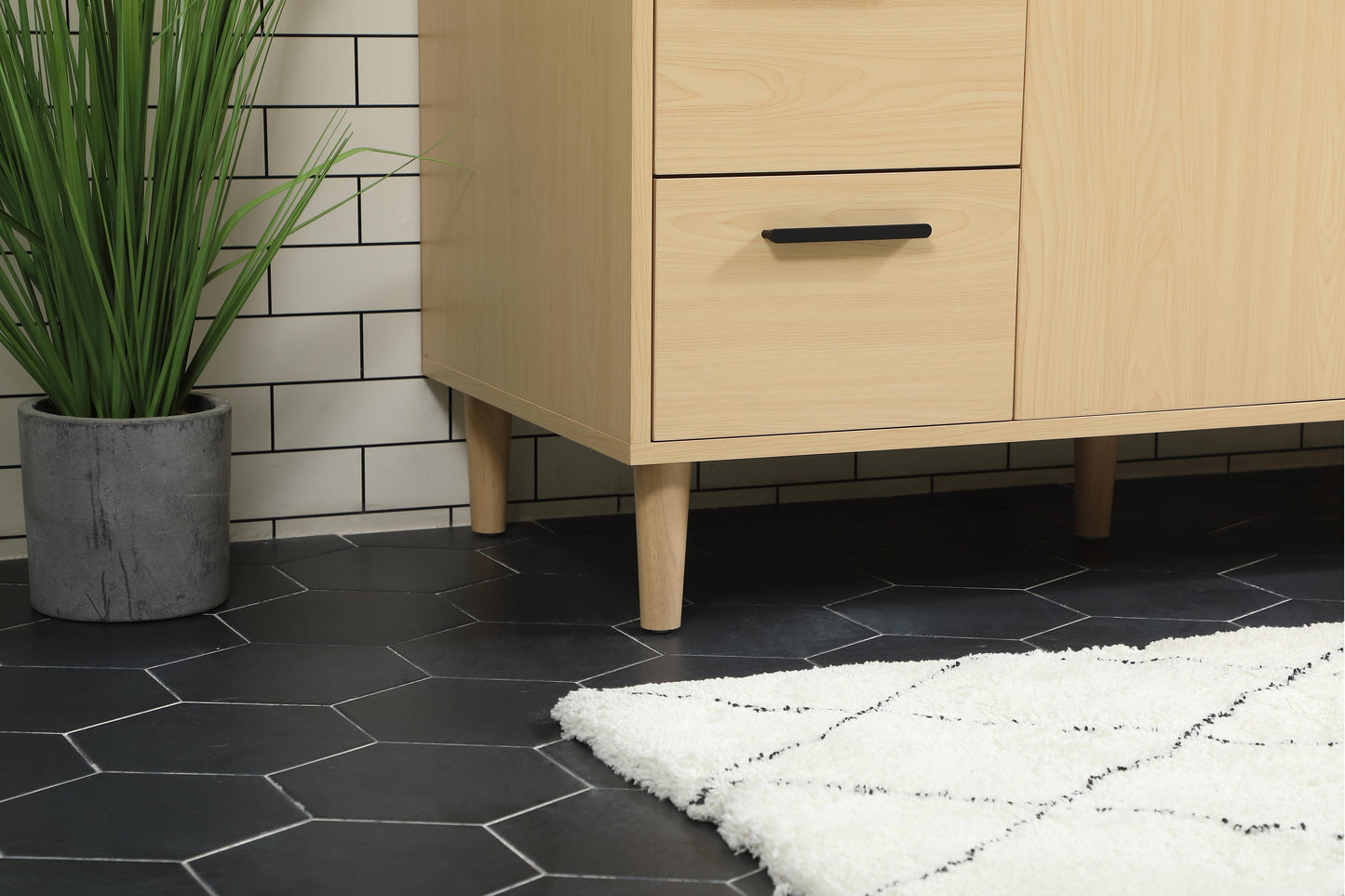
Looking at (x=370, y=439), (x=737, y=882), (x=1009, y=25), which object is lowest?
(x=737, y=882)

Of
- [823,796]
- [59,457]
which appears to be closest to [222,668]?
[59,457]

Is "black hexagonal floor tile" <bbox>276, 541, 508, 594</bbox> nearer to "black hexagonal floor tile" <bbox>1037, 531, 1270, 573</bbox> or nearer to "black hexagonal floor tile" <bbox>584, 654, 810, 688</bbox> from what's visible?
"black hexagonal floor tile" <bbox>584, 654, 810, 688</bbox>

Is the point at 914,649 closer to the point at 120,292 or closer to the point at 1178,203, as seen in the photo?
the point at 1178,203

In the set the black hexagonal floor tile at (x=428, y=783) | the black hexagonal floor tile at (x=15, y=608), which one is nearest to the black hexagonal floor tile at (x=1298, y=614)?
the black hexagonal floor tile at (x=428, y=783)

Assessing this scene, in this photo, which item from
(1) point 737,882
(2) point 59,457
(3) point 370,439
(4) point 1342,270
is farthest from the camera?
(3) point 370,439

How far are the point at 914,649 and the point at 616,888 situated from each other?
2.07 ft

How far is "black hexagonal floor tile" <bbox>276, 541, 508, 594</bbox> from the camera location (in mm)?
1912

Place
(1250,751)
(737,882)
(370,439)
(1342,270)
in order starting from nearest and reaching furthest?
(737,882)
(1250,751)
(1342,270)
(370,439)

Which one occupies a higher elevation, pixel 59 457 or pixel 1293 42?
pixel 1293 42

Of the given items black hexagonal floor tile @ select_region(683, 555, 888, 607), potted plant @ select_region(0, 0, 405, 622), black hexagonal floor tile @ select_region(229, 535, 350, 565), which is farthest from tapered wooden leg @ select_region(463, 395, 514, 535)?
potted plant @ select_region(0, 0, 405, 622)

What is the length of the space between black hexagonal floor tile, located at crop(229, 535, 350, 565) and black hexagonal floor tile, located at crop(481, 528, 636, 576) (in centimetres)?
21

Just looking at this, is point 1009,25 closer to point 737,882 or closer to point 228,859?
point 737,882

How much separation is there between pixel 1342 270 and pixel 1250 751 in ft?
2.47

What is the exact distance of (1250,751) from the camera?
4.37 feet
